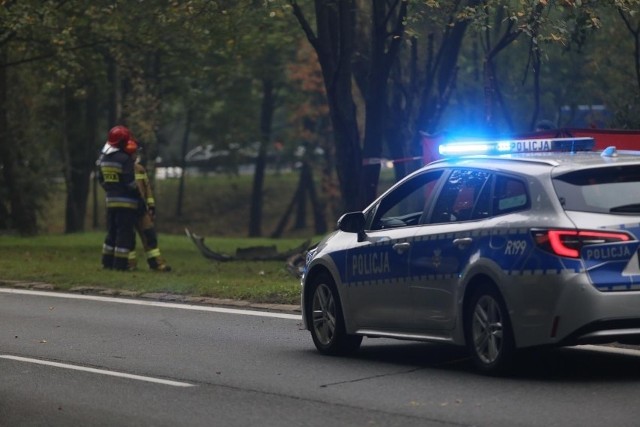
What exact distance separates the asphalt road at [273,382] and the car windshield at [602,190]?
114 centimetres

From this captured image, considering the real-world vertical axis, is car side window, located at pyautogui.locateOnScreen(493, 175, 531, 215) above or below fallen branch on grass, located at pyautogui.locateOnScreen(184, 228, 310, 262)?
above

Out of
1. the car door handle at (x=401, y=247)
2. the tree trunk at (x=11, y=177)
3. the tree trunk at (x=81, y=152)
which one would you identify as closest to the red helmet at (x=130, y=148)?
the car door handle at (x=401, y=247)

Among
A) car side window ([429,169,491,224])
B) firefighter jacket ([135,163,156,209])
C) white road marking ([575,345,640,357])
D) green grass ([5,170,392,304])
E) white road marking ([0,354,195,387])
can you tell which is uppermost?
car side window ([429,169,491,224])

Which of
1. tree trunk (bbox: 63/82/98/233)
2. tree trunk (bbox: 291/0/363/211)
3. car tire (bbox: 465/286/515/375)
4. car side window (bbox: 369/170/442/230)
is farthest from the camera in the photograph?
tree trunk (bbox: 63/82/98/233)

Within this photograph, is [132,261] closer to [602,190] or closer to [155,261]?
[155,261]

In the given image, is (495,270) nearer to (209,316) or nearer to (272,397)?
(272,397)

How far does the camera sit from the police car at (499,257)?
30.4 ft

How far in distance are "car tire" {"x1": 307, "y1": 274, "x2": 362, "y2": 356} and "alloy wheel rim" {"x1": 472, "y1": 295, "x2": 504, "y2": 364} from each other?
1886mm

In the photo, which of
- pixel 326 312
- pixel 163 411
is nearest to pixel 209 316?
pixel 326 312

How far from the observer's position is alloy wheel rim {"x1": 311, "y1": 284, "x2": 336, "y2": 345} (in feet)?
38.7

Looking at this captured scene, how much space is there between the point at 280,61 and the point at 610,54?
15.7 m

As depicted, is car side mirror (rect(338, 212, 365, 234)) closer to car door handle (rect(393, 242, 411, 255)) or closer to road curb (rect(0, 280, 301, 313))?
car door handle (rect(393, 242, 411, 255))

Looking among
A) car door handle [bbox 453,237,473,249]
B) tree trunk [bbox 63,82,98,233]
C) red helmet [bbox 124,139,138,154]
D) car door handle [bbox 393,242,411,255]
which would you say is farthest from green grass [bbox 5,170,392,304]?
car door handle [bbox 453,237,473,249]

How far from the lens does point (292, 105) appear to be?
175 feet
